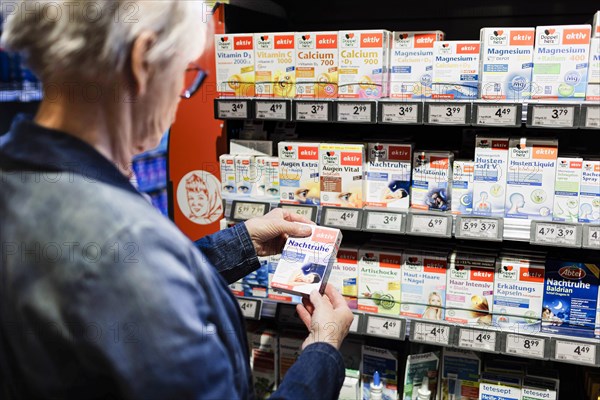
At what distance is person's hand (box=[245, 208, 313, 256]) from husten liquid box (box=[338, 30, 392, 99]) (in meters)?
0.91

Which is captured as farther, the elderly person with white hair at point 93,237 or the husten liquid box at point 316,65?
the husten liquid box at point 316,65

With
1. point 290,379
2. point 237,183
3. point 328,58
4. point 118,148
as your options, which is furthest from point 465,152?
point 118,148

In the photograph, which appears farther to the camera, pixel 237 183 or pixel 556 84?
pixel 237 183

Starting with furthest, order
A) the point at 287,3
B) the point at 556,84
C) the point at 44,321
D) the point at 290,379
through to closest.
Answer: the point at 287,3 → the point at 556,84 → the point at 290,379 → the point at 44,321

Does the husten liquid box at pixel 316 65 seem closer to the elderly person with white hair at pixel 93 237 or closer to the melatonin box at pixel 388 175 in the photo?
the melatonin box at pixel 388 175

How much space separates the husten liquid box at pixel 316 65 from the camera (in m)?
2.46

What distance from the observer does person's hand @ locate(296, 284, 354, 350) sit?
1.18 m

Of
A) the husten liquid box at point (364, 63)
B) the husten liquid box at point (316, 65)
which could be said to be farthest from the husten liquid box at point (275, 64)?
the husten liquid box at point (364, 63)

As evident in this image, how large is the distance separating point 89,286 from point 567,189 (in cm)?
205

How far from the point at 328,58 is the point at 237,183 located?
0.72 m

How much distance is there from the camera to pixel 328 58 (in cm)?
247

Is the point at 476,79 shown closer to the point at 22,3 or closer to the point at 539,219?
the point at 539,219

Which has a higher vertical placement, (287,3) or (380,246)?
(287,3)

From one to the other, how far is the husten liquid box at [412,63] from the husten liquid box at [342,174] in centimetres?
31
